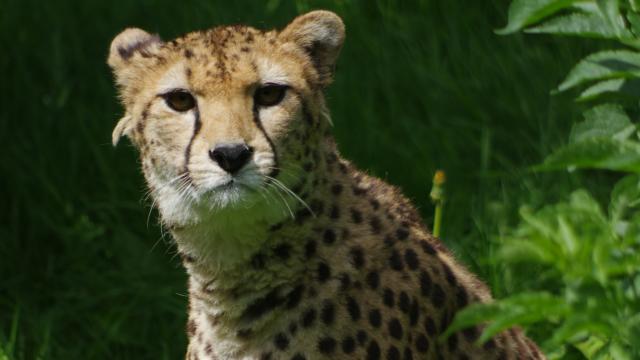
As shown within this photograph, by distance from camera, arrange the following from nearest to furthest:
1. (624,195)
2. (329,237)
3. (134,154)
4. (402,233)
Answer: (624,195), (329,237), (402,233), (134,154)

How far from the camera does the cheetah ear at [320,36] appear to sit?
4230 millimetres

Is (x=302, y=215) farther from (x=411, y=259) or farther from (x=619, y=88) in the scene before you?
(x=619, y=88)

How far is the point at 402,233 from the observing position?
13.8 feet

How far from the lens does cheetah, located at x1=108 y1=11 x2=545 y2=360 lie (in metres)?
3.91

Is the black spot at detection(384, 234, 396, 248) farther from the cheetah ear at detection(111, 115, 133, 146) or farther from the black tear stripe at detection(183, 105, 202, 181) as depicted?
the cheetah ear at detection(111, 115, 133, 146)

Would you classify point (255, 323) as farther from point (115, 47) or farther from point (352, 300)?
point (115, 47)

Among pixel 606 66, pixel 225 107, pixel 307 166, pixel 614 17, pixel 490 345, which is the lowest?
pixel 490 345

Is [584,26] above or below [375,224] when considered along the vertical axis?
above

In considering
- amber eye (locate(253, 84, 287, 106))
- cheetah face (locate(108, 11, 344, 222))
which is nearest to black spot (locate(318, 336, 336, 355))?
cheetah face (locate(108, 11, 344, 222))

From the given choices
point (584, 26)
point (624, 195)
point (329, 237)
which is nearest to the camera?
point (624, 195)

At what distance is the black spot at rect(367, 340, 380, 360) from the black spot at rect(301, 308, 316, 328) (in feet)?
0.55

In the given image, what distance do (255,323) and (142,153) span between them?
0.59 m

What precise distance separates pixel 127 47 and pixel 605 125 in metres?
1.66

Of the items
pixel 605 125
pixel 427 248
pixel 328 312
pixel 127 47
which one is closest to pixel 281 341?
pixel 328 312
